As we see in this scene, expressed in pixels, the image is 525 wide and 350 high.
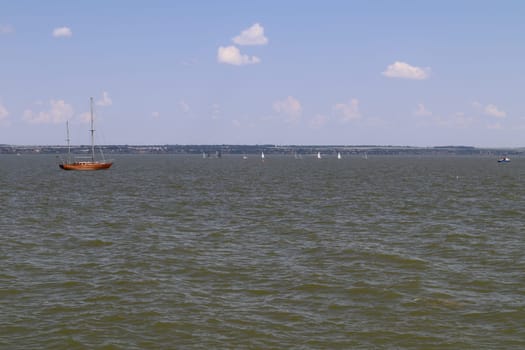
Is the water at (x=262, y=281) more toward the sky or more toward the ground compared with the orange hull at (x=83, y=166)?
more toward the ground

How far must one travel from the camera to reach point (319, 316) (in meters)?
19.8

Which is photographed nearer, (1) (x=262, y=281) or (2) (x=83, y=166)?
(1) (x=262, y=281)

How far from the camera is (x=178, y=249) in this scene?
32.0 m

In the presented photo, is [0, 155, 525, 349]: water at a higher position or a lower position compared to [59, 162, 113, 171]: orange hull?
lower

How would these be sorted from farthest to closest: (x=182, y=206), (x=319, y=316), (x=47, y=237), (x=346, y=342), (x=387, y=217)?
(x=182, y=206), (x=387, y=217), (x=47, y=237), (x=319, y=316), (x=346, y=342)

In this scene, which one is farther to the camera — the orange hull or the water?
the orange hull

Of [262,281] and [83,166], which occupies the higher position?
[83,166]

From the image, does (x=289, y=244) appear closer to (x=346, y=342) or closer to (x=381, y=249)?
(x=381, y=249)

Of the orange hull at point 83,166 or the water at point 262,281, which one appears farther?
the orange hull at point 83,166

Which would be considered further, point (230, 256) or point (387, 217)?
point (387, 217)

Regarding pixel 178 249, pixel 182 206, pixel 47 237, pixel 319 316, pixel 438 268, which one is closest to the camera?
pixel 319 316

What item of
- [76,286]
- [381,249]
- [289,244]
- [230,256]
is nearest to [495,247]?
[381,249]

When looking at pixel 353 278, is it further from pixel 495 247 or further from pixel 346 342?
pixel 495 247

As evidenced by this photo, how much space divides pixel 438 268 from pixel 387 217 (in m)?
19.7
